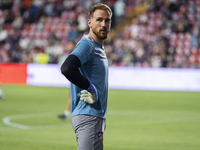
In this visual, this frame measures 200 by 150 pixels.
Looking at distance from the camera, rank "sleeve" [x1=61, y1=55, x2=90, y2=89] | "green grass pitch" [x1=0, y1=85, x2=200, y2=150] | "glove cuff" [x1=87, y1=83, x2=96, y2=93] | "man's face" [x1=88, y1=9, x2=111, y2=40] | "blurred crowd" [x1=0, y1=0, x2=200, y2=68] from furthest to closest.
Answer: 1. "blurred crowd" [x1=0, y1=0, x2=200, y2=68]
2. "green grass pitch" [x1=0, y1=85, x2=200, y2=150]
3. "man's face" [x1=88, y1=9, x2=111, y2=40]
4. "glove cuff" [x1=87, y1=83, x2=96, y2=93]
5. "sleeve" [x1=61, y1=55, x2=90, y2=89]

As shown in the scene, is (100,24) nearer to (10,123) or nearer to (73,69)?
(73,69)

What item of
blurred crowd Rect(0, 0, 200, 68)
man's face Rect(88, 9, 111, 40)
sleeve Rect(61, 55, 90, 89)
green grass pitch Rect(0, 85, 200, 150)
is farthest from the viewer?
blurred crowd Rect(0, 0, 200, 68)

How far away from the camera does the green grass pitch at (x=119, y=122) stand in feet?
28.3

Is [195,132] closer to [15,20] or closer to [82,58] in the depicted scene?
[82,58]

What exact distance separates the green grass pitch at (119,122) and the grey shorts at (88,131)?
13.5ft

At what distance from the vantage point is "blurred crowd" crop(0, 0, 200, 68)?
2427 cm

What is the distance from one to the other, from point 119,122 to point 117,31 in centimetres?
1777

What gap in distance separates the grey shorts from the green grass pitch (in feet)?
13.5

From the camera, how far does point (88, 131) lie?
13.3 feet

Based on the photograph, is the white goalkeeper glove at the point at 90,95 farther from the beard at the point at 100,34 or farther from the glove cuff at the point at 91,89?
the beard at the point at 100,34

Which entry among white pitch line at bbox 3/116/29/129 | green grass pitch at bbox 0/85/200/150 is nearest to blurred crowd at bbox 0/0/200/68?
green grass pitch at bbox 0/85/200/150

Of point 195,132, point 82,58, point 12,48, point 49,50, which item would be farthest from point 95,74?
point 12,48

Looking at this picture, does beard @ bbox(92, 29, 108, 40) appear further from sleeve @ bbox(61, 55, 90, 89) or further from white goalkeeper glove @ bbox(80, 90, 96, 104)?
white goalkeeper glove @ bbox(80, 90, 96, 104)

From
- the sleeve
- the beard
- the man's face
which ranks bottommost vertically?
the sleeve
